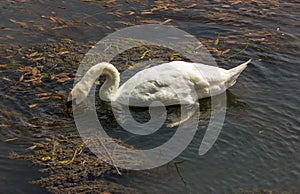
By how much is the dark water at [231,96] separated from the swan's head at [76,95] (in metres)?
0.32

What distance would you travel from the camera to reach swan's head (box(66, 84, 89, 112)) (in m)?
8.55

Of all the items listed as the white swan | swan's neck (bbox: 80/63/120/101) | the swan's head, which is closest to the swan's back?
the white swan

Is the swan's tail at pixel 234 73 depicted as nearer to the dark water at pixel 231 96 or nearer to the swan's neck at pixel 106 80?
the dark water at pixel 231 96

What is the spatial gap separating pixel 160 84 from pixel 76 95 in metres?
1.38

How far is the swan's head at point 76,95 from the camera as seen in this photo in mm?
8551

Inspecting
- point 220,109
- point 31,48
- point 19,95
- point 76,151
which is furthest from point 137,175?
point 31,48

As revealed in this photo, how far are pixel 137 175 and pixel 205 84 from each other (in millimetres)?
2371

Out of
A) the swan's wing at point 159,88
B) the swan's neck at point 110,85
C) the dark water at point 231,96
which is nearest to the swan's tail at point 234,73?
the dark water at point 231,96

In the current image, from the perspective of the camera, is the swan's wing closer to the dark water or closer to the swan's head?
the swan's head

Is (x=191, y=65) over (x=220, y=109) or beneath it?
over

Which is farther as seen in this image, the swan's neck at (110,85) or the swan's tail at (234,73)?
the swan's tail at (234,73)

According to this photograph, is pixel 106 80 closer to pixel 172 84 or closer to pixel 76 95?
pixel 76 95

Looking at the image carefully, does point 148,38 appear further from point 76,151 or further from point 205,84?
point 76,151

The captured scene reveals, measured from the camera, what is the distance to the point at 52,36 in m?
11.4
